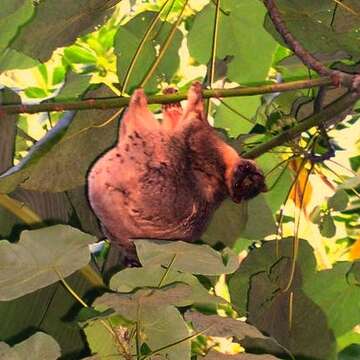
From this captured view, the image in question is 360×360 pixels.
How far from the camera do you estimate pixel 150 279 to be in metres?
0.70

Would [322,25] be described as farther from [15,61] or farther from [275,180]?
[15,61]

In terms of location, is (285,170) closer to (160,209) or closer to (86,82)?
(86,82)

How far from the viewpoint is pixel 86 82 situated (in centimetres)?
104

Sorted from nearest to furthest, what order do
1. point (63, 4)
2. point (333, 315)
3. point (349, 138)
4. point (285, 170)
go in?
point (63, 4) < point (333, 315) < point (285, 170) < point (349, 138)

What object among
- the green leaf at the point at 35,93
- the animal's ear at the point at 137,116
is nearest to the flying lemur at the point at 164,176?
the animal's ear at the point at 137,116

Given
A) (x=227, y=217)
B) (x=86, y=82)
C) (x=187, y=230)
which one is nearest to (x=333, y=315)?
(x=227, y=217)

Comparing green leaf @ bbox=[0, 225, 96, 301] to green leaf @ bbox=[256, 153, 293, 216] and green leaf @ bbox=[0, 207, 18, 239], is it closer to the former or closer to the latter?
green leaf @ bbox=[0, 207, 18, 239]

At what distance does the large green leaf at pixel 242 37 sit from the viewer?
106 centimetres

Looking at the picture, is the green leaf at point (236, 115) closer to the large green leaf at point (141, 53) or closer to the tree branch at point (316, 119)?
the large green leaf at point (141, 53)

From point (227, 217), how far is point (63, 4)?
12.6 inches

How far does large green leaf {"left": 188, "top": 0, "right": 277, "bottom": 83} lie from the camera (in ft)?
3.49

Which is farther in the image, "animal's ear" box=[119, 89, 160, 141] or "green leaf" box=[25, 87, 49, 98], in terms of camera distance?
"green leaf" box=[25, 87, 49, 98]

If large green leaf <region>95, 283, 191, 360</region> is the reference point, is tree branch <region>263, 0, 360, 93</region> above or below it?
above

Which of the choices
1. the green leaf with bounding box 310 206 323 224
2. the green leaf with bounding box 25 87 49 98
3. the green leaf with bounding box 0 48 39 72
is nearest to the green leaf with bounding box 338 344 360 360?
the green leaf with bounding box 310 206 323 224
